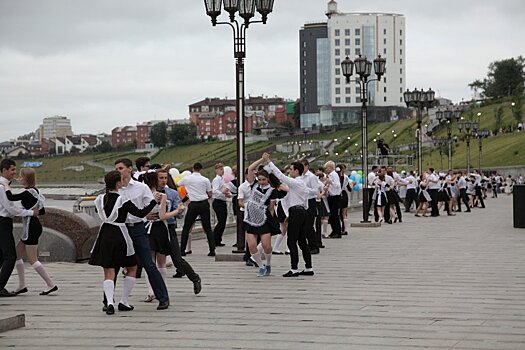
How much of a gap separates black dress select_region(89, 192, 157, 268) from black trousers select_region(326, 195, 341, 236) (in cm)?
1325

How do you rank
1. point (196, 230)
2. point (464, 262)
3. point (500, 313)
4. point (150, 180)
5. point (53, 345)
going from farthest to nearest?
point (196, 230) < point (464, 262) < point (150, 180) < point (500, 313) < point (53, 345)

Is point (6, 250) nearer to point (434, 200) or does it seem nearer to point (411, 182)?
point (434, 200)

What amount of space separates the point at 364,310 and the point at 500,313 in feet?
5.24

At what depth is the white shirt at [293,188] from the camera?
1480 centimetres

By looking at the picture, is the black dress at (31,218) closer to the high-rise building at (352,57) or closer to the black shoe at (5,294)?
the black shoe at (5,294)

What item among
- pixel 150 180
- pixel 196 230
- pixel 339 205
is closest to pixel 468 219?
pixel 339 205

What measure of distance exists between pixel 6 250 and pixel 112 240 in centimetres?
Result: 215

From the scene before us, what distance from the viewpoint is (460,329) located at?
9.84 m

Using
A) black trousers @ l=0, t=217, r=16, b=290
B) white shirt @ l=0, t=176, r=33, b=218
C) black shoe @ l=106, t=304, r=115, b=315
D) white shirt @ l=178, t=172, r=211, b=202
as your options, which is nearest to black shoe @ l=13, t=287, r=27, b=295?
black trousers @ l=0, t=217, r=16, b=290

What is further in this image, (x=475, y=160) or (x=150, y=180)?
(x=475, y=160)

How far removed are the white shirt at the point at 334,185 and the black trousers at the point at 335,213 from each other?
15 cm

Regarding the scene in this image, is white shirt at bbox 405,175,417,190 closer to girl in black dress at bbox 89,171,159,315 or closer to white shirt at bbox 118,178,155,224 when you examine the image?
white shirt at bbox 118,178,155,224

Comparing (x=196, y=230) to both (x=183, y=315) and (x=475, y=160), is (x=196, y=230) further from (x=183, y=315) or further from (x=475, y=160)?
(x=475, y=160)

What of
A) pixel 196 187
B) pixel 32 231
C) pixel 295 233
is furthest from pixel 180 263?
pixel 196 187
